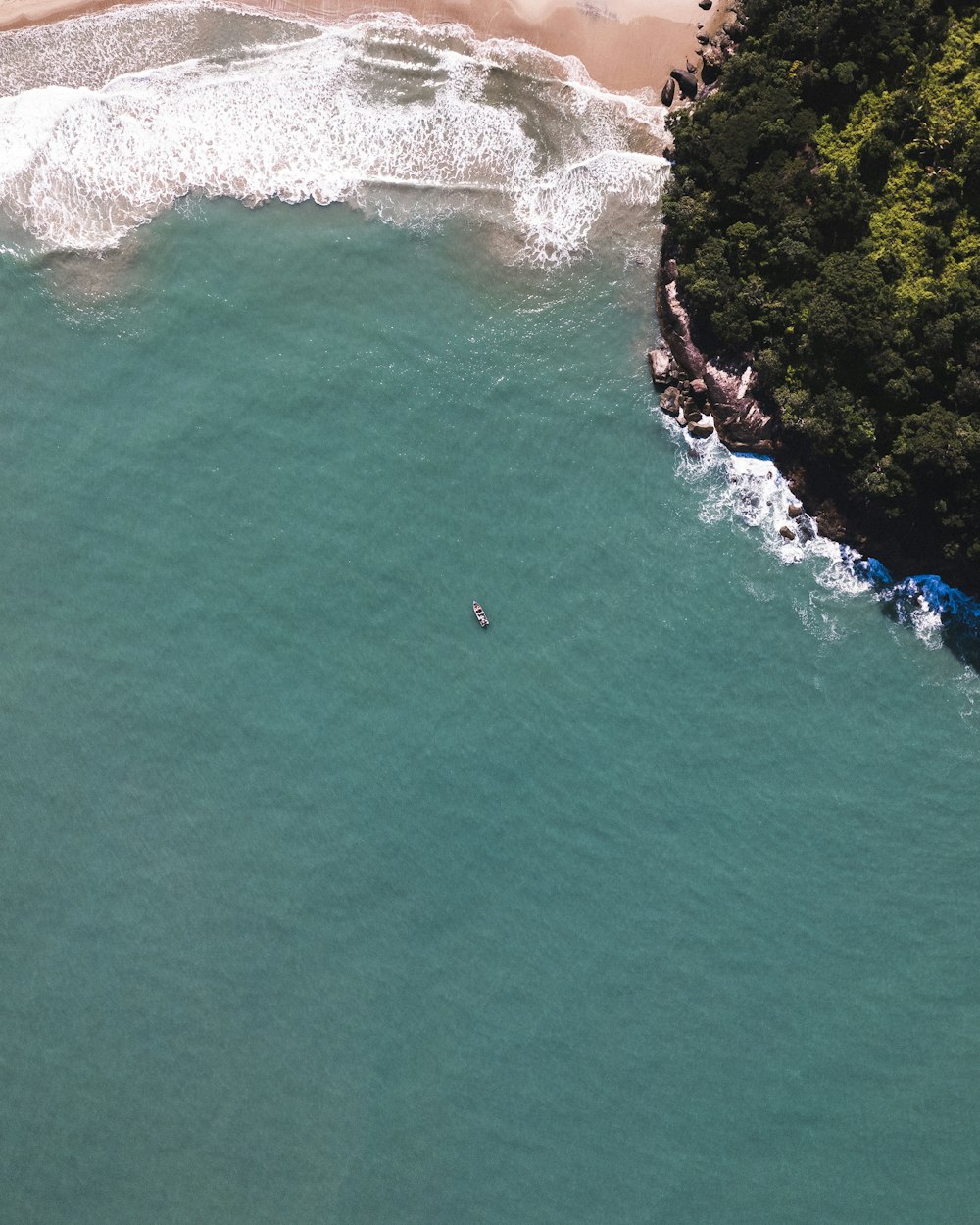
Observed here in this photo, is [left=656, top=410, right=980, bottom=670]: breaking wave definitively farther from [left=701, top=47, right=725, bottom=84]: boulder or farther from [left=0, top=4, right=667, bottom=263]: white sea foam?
[left=701, top=47, right=725, bottom=84]: boulder

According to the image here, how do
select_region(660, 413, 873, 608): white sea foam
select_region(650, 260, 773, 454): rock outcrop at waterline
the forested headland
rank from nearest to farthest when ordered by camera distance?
the forested headland < select_region(650, 260, 773, 454): rock outcrop at waterline < select_region(660, 413, 873, 608): white sea foam

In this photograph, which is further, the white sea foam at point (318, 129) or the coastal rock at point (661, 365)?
the white sea foam at point (318, 129)

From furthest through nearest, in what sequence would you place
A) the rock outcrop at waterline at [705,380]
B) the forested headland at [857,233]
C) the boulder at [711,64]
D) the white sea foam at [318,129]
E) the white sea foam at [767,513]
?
the white sea foam at [318,129] → the white sea foam at [767,513] → the rock outcrop at waterline at [705,380] → the boulder at [711,64] → the forested headland at [857,233]

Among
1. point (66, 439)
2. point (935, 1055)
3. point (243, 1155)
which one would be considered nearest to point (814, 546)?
point (935, 1055)

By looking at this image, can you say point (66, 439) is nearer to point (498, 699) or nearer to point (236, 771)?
point (236, 771)

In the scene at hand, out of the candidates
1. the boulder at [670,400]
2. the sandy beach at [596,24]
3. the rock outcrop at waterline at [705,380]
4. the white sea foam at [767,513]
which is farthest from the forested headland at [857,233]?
the boulder at [670,400]

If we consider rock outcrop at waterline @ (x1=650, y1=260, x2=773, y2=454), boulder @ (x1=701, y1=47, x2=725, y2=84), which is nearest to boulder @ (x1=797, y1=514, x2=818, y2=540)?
rock outcrop at waterline @ (x1=650, y1=260, x2=773, y2=454)

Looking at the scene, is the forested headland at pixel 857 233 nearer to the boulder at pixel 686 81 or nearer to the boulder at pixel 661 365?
the boulder at pixel 686 81

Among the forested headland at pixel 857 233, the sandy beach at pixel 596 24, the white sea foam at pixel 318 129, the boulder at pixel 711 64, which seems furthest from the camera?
the white sea foam at pixel 318 129
